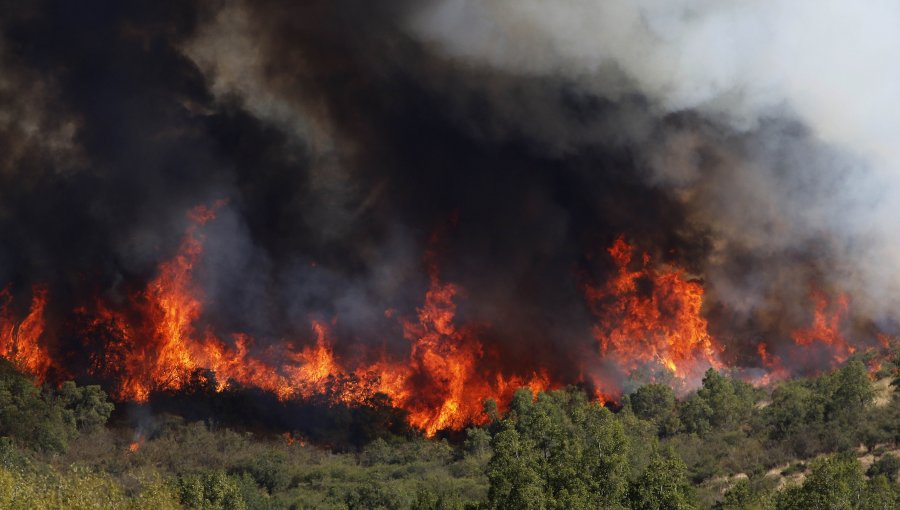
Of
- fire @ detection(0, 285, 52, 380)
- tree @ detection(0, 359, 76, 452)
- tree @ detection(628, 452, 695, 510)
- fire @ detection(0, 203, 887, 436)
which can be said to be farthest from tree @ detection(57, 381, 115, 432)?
tree @ detection(628, 452, 695, 510)

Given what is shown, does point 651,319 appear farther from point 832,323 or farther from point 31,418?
point 31,418

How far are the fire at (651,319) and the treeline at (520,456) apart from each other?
143 inches

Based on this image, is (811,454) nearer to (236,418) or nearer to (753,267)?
(753,267)

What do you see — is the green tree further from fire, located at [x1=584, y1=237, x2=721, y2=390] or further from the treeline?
fire, located at [x1=584, y1=237, x2=721, y2=390]

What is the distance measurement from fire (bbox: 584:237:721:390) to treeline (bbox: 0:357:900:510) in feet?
11.9

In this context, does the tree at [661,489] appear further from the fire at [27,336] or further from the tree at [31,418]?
the fire at [27,336]

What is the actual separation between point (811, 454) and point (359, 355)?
124ft

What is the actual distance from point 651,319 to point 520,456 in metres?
36.1

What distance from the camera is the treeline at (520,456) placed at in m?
62.5

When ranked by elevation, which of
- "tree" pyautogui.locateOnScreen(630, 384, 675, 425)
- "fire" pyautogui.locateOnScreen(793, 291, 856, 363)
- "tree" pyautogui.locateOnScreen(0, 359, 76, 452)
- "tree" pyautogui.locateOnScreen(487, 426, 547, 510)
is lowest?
"tree" pyautogui.locateOnScreen(487, 426, 547, 510)

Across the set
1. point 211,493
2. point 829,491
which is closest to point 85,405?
point 211,493

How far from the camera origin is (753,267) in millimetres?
99125

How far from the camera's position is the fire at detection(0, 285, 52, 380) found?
10525cm

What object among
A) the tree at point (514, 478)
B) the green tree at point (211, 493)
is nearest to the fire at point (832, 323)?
the tree at point (514, 478)
